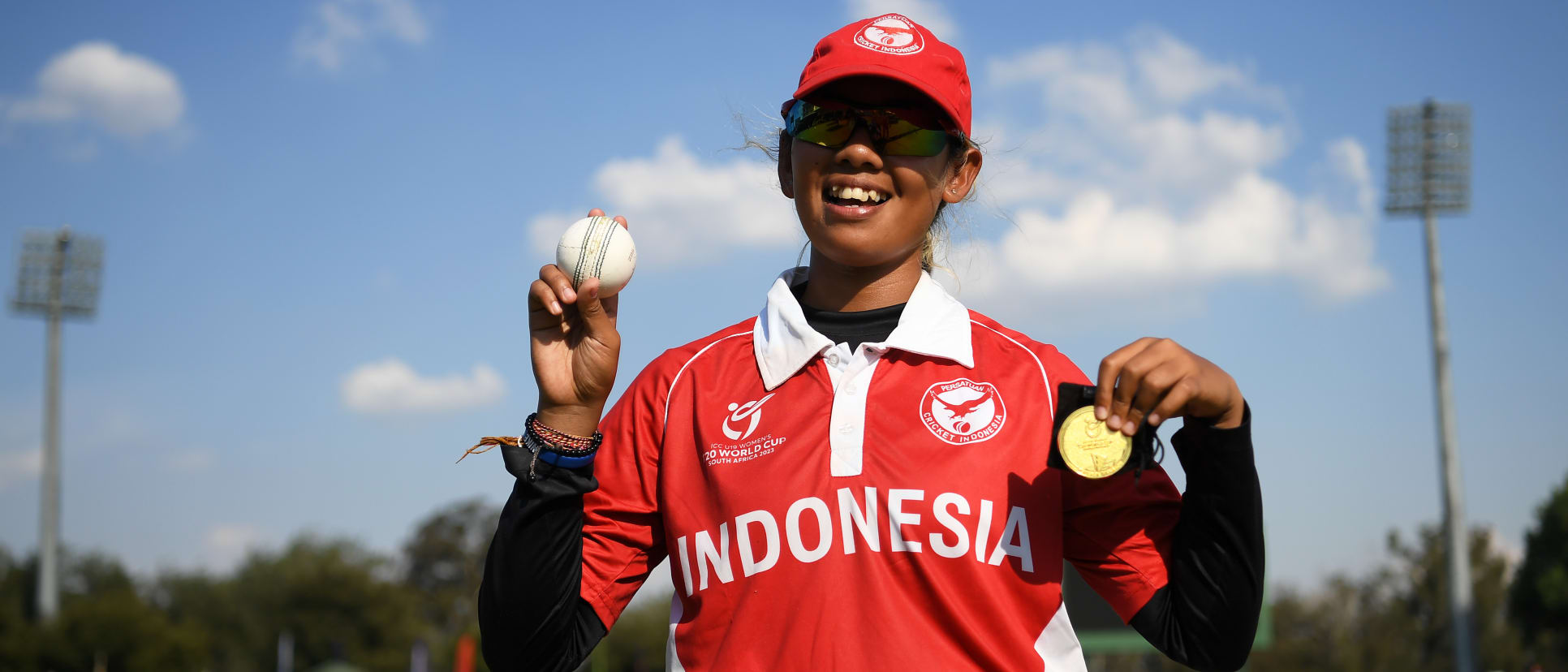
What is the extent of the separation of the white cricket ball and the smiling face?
1.22 ft

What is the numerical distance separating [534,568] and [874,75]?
1123 millimetres

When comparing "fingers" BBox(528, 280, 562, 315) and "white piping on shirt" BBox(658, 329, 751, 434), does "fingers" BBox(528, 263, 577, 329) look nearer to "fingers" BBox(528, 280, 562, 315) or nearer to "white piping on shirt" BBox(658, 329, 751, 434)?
"fingers" BBox(528, 280, 562, 315)

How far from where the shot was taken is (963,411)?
2244mm

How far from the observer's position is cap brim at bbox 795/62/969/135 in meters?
2.35

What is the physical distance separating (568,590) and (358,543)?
61.1 meters

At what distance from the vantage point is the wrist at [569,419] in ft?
7.37

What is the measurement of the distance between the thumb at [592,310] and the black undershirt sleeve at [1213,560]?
3.42ft

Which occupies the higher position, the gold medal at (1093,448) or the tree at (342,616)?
the gold medal at (1093,448)

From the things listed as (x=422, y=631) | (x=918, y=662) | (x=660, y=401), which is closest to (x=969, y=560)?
(x=918, y=662)

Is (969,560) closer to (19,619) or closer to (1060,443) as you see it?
(1060,443)

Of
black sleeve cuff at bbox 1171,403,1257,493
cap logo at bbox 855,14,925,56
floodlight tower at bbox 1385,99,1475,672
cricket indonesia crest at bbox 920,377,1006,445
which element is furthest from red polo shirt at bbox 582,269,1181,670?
floodlight tower at bbox 1385,99,1475,672

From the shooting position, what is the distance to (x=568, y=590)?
227 centimetres

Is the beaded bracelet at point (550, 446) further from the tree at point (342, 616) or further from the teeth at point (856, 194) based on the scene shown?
the tree at point (342, 616)

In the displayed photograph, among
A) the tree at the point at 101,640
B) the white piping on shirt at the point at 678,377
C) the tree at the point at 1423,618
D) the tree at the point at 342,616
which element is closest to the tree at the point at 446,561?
the tree at the point at 342,616
